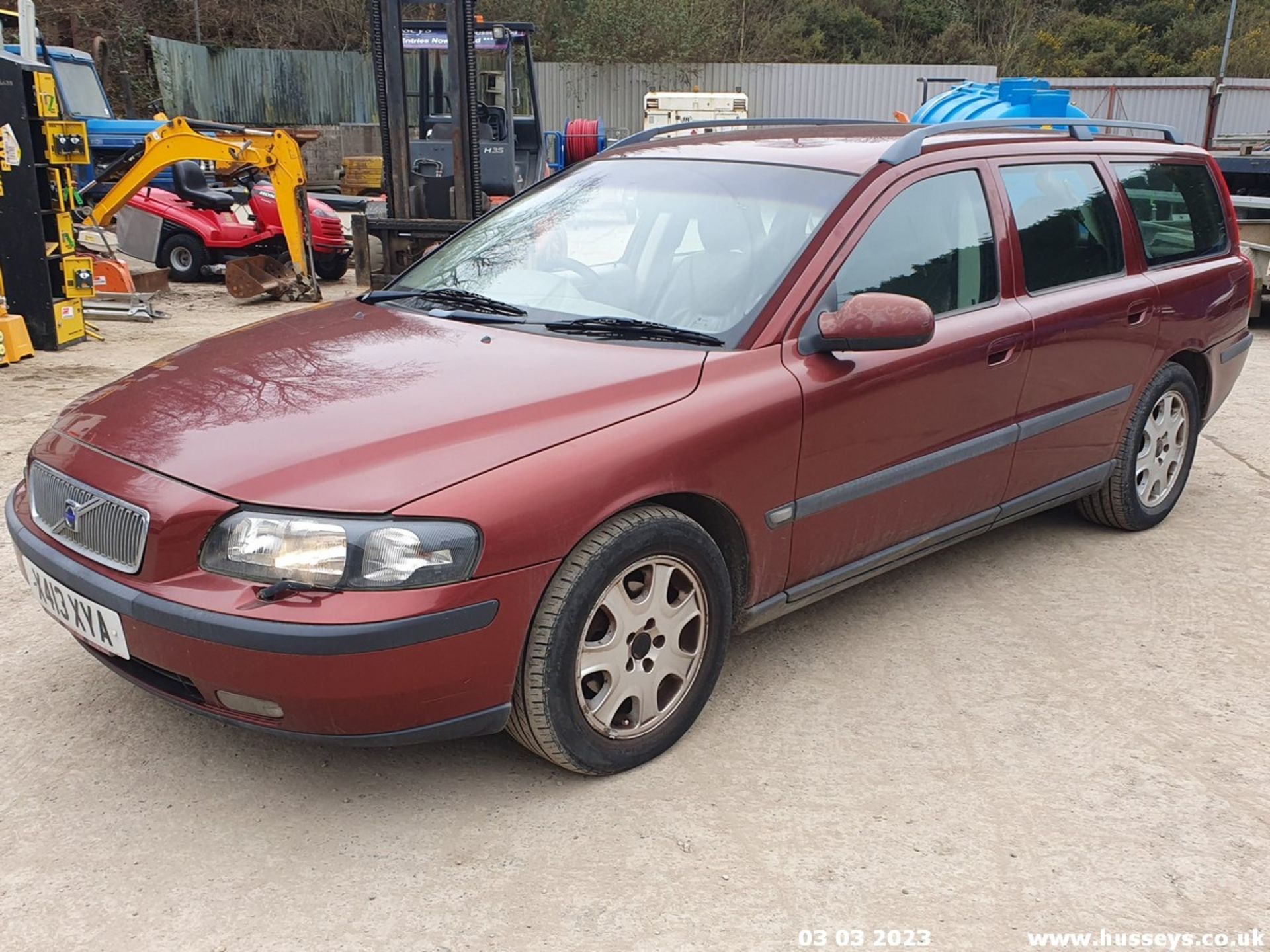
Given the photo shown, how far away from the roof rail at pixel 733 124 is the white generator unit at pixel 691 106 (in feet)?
54.1

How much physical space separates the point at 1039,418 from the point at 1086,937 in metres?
2.05

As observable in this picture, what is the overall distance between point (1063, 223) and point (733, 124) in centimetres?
145

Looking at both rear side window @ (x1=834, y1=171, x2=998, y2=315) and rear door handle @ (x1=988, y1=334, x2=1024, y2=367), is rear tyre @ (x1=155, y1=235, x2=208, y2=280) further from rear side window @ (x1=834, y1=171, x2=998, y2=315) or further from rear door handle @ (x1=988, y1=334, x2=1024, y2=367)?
rear door handle @ (x1=988, y1=334, x2=1024, y2=367)

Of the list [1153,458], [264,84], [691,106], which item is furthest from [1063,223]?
[264,84]

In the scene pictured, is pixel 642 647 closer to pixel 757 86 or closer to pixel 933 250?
pixel 933 250

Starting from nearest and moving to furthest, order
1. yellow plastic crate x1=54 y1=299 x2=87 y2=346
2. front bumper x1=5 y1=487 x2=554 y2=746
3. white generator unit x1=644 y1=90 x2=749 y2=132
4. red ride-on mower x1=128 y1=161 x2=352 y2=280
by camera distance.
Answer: front bumper x1=5 y1=487 x2=554 y2=746 < yellow plastic crate x1=54 y1=299 x2=87 y2=346 < red ride-on mower x1=128 y1=161 x2=352 y2=280 < white generator unit x1=644 y1=90 x2=749 y2=132

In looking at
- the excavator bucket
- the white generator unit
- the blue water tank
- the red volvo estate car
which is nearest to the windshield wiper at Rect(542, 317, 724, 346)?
the red volvo estate car

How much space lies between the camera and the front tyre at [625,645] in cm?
261

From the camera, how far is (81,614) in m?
2.65

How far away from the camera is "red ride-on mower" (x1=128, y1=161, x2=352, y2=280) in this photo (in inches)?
468

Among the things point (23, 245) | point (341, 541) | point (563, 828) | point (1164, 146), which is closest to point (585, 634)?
point (563, 828)

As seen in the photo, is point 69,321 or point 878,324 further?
point 69,321

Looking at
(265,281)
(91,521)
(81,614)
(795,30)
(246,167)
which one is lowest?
(265,281)

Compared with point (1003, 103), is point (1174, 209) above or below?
below
